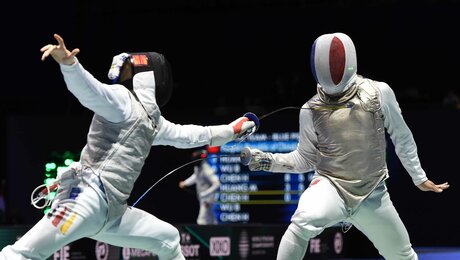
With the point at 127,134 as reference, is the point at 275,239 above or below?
below

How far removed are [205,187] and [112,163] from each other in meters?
6.13

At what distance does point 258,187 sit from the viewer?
10078 millimetres

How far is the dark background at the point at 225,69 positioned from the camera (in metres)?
10.1

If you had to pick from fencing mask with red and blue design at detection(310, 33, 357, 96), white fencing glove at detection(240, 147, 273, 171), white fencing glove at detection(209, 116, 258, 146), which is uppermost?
fencing mask with red and blue design at detection(310, 33, 357, 96)

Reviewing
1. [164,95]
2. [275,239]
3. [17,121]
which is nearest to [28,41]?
[17,121]

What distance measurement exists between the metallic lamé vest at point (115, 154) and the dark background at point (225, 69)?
5896 millimetres

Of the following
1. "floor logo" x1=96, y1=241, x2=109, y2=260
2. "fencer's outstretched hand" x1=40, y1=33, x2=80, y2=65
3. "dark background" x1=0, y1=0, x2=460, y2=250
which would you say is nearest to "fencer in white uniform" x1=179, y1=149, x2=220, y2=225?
"dark background" x1=0, y1=0, x2=460, y2=250

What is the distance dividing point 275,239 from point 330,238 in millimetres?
568

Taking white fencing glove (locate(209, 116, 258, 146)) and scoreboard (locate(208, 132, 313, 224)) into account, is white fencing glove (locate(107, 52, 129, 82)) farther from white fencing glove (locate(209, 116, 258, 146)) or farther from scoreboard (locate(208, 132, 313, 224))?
scoreboard (locate(208, 132, 313, 224))

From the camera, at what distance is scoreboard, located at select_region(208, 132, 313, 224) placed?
995cm

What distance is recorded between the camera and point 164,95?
439 cm

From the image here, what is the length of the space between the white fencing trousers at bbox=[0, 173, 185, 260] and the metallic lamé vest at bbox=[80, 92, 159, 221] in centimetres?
5

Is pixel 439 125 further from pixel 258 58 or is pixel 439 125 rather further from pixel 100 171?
pixel 100 171

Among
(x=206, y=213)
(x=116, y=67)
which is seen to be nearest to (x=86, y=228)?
(x=116, y=67)
